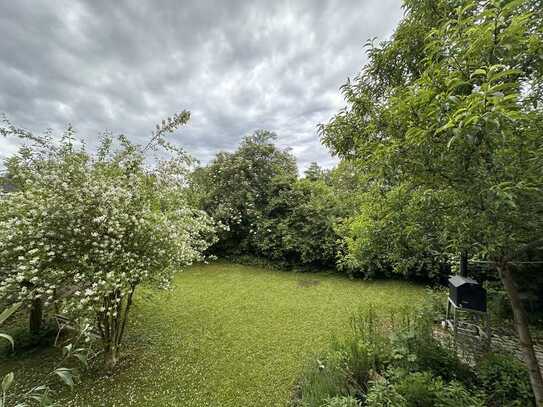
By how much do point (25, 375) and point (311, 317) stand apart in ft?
14.8

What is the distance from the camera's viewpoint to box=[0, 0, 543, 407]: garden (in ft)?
4.26

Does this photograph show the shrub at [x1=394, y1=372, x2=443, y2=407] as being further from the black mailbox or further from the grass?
the black mailbox

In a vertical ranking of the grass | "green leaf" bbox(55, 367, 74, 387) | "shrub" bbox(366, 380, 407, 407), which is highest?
"green leaf" bbox(55, 367, 74, 387)

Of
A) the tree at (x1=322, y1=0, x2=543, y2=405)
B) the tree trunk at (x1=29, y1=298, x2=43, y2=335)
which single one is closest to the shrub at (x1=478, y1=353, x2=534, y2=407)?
the tree at (x1=322, y1=0, x2=543, y2=405)

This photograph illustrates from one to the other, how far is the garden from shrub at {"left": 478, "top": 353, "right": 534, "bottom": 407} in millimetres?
16

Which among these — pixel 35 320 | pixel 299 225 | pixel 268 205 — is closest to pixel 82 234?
pixel 35 320

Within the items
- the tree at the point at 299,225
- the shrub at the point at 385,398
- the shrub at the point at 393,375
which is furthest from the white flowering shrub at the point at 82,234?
the tree at the point at 299,225

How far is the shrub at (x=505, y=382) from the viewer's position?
2.09m

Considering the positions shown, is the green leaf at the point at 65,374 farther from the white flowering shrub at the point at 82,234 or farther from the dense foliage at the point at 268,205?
the dense foliage at the point at 268,205

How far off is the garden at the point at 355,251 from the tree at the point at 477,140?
0.04 feet

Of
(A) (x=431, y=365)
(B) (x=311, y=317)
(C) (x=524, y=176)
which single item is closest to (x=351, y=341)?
(A) (x=431, y=365)

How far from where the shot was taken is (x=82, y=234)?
8.39 ft

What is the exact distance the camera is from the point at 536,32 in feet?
4.40

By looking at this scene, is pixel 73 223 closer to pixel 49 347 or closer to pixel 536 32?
pixel 49 347
